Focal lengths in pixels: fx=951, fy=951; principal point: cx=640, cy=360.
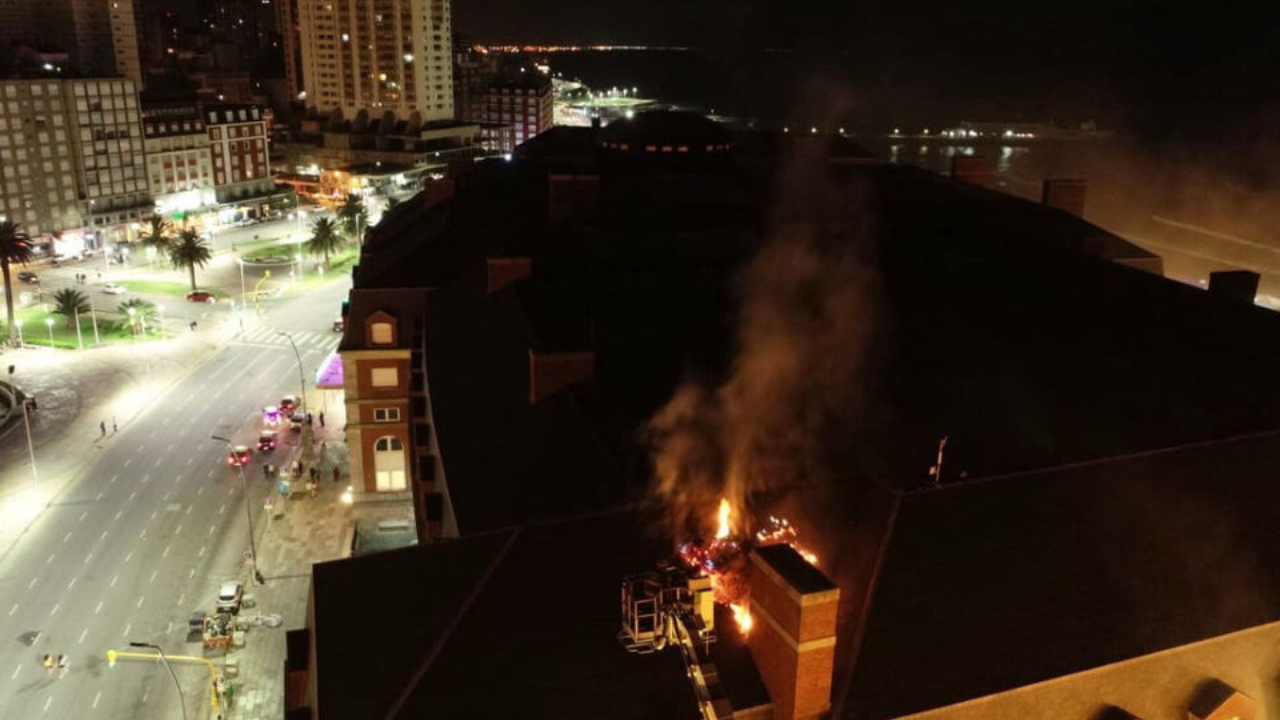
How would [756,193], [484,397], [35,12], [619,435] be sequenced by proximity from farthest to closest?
[35,12]
[756,193]
[484,397]
[619,435]

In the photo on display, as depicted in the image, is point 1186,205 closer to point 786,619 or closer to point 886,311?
point 886,311

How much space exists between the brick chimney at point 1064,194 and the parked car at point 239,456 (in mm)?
41830

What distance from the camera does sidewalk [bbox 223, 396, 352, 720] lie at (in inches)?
1169

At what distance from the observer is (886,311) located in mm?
28047

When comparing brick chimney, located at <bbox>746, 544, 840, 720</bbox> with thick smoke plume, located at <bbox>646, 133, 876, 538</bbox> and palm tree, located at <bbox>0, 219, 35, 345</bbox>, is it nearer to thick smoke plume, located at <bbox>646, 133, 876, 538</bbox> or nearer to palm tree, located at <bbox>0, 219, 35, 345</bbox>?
thick smoke plume, located at <bbox>646, 133, 876, 538</bbox>

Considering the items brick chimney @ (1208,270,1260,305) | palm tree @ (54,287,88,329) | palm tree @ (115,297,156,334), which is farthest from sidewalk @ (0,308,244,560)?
brick chimney @ (1208,270,1260,305)

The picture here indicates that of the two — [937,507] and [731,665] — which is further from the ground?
[937,507]

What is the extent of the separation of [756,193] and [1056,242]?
15.8m

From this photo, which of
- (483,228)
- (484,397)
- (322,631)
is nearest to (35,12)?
(483,228)

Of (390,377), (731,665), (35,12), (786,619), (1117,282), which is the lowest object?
(390,377)

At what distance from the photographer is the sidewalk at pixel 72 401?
44.2m

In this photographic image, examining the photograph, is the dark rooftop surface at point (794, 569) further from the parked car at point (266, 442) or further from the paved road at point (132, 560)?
the parked car at point (266, 442)

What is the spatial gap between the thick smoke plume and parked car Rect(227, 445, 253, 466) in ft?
91.6

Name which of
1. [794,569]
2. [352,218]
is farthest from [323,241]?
[794,569]
